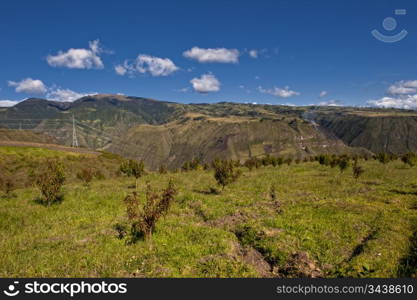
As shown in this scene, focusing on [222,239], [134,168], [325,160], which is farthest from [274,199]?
[325,160]

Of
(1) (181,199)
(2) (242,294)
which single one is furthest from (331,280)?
(1) (181,199)

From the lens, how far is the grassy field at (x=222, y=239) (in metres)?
11.5

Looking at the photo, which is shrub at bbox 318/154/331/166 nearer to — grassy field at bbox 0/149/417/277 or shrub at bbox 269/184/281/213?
shrub at bbox 269/184/281/213

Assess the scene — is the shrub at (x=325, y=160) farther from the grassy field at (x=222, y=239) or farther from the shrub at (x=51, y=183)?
the shrub at (x=51, y=183)

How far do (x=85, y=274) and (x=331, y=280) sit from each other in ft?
30.3

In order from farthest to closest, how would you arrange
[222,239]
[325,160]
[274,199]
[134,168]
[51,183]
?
1. [325,160]
2. [134,168]
3. [274,199]
4. [51,183]
5. [222,239]

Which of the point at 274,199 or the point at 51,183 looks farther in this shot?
the point at 274,199

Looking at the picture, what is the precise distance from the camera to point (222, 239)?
589 inches

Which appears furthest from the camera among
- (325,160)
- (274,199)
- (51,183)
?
(325,160)

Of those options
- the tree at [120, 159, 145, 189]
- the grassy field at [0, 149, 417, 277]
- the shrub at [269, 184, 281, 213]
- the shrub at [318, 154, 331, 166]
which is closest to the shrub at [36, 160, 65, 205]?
the grassy field at [0, 149, 417, 277]

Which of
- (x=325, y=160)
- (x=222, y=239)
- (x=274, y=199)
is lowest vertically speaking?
(x=274, y=199)

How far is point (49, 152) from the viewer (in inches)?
2953

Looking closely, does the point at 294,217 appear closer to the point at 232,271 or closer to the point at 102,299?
the point at 232,271

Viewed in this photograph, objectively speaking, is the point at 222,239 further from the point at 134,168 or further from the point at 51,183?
the point at 134,168
